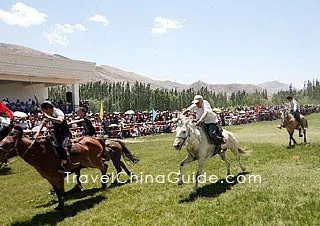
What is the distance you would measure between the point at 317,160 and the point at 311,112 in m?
61.8

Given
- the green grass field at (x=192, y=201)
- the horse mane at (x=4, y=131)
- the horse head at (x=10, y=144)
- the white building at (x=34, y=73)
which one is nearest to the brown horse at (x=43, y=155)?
the horse head at (x=10, y=144)

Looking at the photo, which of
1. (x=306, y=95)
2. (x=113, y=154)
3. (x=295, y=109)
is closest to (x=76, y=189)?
(x=113, y=154)

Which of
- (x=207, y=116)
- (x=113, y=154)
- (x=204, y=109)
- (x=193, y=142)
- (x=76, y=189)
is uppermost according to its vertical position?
(x=204, y=109)

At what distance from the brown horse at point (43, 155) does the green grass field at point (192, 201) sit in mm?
771

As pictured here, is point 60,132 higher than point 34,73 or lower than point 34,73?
lower

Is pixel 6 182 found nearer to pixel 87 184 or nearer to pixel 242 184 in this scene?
pixel 87 184

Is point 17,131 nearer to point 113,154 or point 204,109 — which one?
point 113,154

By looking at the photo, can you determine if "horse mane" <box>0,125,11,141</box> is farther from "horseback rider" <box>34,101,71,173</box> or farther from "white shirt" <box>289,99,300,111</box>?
"white shirt" <box>289,99,300,111</box>

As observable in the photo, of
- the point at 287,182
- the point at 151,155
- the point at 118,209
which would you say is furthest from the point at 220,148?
the point at 151,155

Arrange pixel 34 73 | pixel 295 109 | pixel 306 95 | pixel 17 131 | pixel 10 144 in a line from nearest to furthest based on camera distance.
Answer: pixel 10 144 → pixel 17 131 → pixel 295 109 → pixel 34 73 → pixel 306 95

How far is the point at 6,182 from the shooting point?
14211 mm

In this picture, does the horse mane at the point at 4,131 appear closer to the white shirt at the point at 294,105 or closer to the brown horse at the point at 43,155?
the brown horse at the point at 43,155

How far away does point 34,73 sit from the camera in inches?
1419

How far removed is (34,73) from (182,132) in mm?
30244
